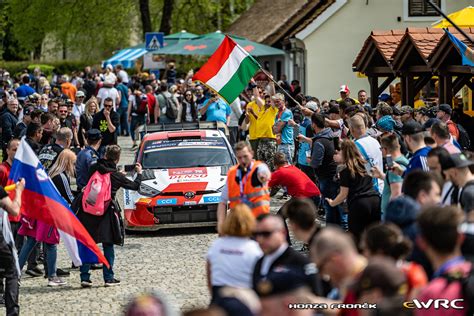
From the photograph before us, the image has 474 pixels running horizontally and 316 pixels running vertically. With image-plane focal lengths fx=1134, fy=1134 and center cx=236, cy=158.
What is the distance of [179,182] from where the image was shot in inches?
672

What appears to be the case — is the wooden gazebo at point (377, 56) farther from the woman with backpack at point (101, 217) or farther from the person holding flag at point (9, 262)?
the person holding flag at point (9, 262)

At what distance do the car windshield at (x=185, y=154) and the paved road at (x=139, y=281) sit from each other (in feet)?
4.10

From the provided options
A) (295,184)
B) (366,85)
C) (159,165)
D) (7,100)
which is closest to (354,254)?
(295,184)

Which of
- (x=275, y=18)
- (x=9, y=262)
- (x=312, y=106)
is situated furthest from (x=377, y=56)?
(x=275, y=18)

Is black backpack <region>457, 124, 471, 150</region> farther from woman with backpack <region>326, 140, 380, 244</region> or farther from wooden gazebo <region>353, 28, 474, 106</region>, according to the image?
woman with backpack <region>326, 140, 380, 244</region>

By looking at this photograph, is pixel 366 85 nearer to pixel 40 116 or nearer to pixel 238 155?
pixel 40 116

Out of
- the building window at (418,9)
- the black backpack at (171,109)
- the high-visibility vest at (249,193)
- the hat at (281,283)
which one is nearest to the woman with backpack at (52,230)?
the high-visibility vest at (249,193)

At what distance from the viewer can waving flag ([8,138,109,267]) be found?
11766mm

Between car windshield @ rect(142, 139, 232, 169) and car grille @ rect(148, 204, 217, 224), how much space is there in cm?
109

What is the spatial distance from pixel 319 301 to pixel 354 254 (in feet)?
1.76

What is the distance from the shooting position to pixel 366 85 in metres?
36.7

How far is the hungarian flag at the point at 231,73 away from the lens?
62.7ft

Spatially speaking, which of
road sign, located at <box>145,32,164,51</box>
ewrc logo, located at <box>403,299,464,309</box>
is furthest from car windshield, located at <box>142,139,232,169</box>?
road sign, located at <box>145,32,164,51</box>

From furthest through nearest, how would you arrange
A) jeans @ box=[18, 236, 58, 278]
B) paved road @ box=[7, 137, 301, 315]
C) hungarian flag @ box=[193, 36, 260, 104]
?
hungarian flag @ box=[193, 36, 260, 104], jeans @ box=[18, 236, 58, 278], paved road @ box=[7, 137, 301, 315]
